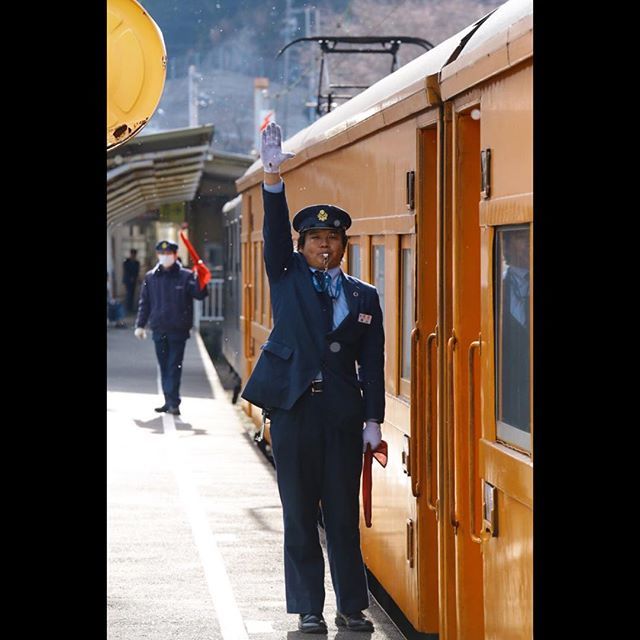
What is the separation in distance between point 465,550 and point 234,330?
1425cm

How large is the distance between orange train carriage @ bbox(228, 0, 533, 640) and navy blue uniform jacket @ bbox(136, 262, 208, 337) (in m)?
8.87

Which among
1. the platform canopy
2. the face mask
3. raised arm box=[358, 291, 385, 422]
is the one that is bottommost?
raised arm box=[358, 291, 385, 422]

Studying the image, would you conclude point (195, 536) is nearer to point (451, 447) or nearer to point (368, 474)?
point (368, 474)

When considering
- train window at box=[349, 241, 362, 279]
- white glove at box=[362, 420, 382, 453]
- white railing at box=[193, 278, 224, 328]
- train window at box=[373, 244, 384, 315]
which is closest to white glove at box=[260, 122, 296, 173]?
train window at box=[373, 244, 384, 315]

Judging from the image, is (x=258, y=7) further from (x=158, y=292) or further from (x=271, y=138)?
(x=271, y=138)

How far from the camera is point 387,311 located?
6504 mm

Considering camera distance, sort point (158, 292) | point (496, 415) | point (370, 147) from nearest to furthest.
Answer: point (496, 415) → point (370, 147) → point (158, 292)

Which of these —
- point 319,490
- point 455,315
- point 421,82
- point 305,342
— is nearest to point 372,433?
point 319,490

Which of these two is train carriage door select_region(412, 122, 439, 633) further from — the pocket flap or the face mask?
the face mask

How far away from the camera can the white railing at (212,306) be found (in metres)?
34.8

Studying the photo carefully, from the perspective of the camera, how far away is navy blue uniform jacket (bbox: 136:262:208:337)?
16.0m
